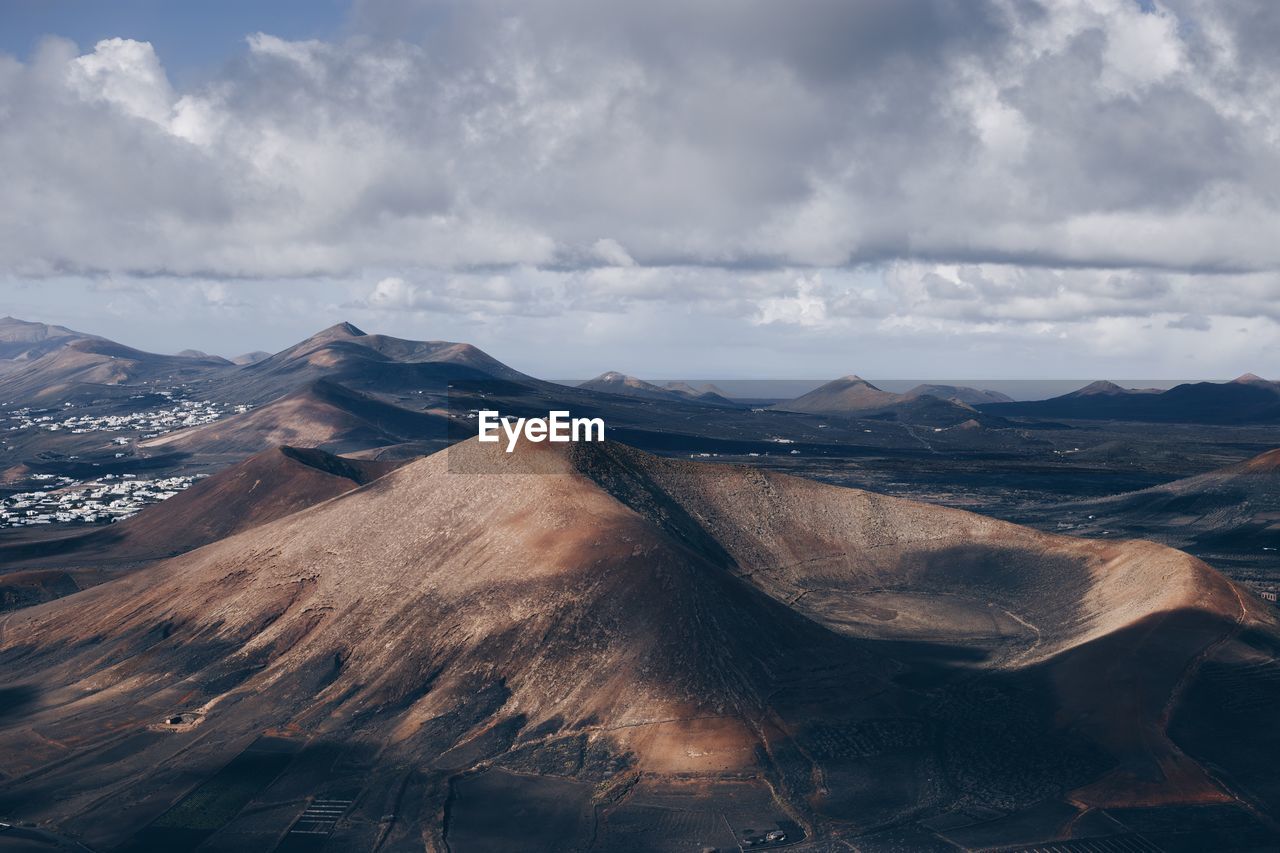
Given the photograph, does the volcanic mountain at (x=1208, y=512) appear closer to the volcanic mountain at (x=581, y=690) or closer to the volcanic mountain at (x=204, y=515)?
the volcanic mountain at (x=581, y=690)

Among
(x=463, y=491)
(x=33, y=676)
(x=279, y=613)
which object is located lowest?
(x=33, y=676)

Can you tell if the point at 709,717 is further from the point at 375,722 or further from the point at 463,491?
the point at 463,491


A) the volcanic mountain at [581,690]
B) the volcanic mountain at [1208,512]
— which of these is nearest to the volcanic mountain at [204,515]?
the volcanic mountain at [581,690]

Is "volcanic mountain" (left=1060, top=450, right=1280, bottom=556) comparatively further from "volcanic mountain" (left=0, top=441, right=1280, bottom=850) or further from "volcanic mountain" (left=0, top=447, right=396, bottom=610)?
"volcanic mountain" (left=0, top=447, right=396, bottom=610)

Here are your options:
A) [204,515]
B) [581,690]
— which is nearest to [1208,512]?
[581,690]

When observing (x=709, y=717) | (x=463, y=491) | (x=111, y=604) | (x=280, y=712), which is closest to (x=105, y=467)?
(x=111, y=604)

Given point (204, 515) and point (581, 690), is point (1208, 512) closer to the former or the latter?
point (581, 690)

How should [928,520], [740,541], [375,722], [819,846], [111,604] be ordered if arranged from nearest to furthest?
[819,846] < [375,722] < [111,604] < [740,541] < [928,520]
